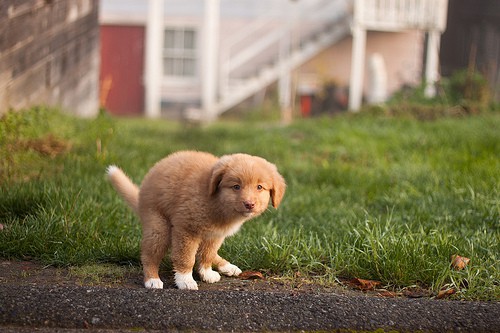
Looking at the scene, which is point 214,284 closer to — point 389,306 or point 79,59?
point 389,306

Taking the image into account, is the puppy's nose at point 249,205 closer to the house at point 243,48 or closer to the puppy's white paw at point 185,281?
the puppy's white paw at point 185,281

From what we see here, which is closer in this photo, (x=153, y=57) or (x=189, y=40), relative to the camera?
(x=153, y=57)

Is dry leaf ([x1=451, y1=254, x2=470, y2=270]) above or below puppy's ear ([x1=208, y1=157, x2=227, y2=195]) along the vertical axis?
below

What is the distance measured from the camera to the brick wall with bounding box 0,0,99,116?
7.62m

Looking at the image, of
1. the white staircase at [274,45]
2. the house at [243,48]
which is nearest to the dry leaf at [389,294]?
the house at [243,48]

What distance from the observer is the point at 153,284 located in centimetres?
422

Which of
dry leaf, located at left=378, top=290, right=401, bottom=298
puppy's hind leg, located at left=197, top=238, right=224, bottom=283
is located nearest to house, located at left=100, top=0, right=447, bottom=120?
puppy's hind leg, located at left=197, top=238, right=224, bottom=283

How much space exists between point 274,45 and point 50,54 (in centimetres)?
1176

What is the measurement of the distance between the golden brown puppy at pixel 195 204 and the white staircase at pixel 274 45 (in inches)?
592

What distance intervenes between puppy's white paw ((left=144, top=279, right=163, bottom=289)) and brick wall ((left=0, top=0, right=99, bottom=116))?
387 centimetres

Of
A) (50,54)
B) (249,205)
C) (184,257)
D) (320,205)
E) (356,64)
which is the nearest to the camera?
(249,205)

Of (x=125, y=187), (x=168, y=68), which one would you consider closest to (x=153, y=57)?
(x=168, y=68)

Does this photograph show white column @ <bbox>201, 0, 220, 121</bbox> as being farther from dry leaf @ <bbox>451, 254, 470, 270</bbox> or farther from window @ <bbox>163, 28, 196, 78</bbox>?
dry leaf @ <bbox>451, 254, 470, 270</bbox>

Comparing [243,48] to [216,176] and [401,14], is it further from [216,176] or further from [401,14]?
[216,176]
